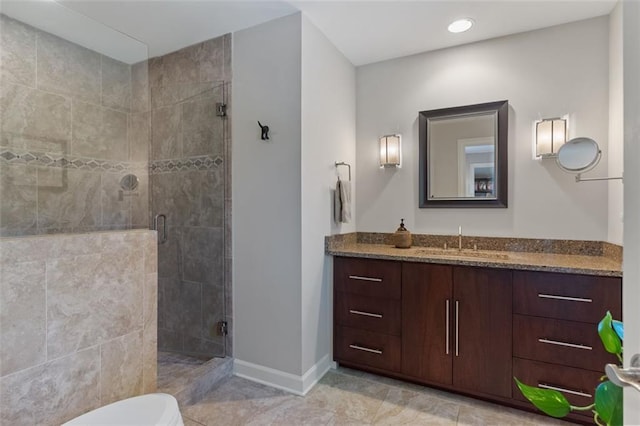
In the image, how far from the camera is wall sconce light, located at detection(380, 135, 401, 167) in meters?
2.72

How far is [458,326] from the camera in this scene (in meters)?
2.00

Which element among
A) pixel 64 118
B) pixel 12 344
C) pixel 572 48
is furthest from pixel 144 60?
pixel 572 48

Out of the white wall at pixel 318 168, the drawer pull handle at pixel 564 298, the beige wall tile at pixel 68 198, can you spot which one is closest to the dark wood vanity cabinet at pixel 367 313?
the white wall at pixel 318 168

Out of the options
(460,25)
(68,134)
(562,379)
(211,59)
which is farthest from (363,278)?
(68,134)

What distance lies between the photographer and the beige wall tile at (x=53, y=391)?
127cm

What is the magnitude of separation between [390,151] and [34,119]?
8.15 ft

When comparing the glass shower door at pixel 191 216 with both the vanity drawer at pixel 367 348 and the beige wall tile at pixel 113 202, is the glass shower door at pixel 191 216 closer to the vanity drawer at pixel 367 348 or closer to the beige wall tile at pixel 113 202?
the beige wall tile at pixel 113 202

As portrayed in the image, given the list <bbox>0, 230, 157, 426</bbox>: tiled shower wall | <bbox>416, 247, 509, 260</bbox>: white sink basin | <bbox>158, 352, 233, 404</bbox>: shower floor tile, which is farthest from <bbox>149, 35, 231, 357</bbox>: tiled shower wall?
<bbox>416, 247, 509, 260</bbox>: white sink basin

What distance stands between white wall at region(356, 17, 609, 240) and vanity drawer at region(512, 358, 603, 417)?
936mm

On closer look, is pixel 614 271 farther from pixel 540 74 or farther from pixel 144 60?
pixel 144 60

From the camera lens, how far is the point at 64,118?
2.02m

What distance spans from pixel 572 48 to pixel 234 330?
10.5ft

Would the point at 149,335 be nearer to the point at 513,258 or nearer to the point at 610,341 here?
the point at 610,341

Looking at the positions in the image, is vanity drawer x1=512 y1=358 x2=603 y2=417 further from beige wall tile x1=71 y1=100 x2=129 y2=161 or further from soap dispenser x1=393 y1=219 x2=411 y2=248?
beige wall tile x1=71 y1=100 x2=129 y2=161
